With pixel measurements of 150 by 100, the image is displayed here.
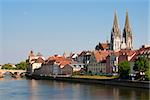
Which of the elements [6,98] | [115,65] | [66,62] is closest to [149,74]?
[6,98]

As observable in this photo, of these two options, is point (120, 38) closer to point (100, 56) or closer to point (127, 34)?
point (127, 34)

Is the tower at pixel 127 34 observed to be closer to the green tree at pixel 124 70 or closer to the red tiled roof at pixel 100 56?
the red tiled roof at pixel 100 56

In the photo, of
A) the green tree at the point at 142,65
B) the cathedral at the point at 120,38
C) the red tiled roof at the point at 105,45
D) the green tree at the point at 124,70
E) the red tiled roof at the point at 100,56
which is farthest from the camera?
the red tiled roof at the point at 105,45

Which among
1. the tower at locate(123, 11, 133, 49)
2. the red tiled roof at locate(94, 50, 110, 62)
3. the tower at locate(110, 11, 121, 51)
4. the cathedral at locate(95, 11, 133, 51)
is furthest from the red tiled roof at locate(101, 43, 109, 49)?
the red tiled roof at locate(94, 50, 110, 62)

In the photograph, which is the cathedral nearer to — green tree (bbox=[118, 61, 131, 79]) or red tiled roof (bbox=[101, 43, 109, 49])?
red tiled roof (bbox=[101, 43, 109, 49])

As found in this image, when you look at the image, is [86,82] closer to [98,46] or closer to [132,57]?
[132,57]

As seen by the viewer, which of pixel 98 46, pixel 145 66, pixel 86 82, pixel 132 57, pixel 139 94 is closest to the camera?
pixel 139 94

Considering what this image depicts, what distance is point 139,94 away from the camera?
26531 millimetres

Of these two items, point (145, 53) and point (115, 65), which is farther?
point (115, 65)

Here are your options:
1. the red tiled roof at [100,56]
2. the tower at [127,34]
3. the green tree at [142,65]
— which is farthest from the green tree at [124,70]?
the tower at [127,34]

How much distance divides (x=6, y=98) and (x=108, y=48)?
51394 millimetres

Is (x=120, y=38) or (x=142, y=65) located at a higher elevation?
(x=120, y=38)

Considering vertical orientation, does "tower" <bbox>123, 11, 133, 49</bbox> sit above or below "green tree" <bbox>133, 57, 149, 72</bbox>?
above

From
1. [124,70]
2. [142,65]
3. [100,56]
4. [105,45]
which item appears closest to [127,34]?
[105,45]
